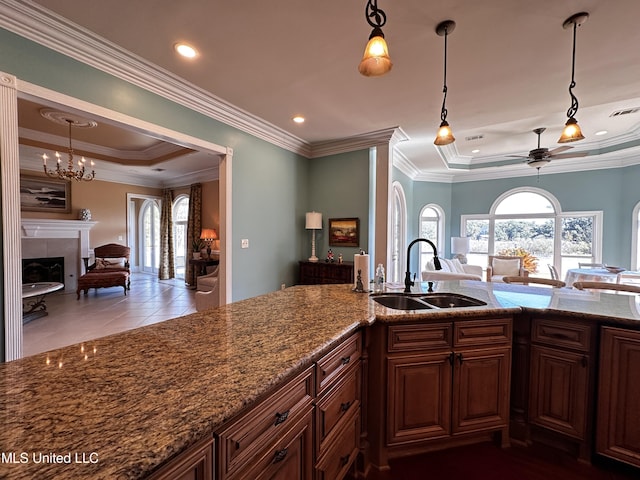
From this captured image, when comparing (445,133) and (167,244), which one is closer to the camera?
(445,133)

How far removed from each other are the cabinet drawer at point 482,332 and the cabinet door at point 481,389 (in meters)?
0.05

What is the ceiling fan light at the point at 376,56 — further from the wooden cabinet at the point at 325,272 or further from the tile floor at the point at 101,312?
the tile floor at the point at 101,312

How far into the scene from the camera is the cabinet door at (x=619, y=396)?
1564mm

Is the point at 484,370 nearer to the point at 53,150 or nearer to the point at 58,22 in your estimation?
the point at 58,22

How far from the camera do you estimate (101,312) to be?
15.2 feet

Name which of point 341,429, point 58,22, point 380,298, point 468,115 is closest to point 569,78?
point 468,115

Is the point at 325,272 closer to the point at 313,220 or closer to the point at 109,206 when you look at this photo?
the point at 313,220

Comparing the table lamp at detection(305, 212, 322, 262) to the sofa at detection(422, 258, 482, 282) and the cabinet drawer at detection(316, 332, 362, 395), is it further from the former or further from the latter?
the cabinet drawer at detection(316, 332, 362, 395)

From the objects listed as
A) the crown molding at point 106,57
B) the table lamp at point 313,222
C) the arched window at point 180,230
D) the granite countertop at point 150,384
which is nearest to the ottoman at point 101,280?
the arched window at point 180,230

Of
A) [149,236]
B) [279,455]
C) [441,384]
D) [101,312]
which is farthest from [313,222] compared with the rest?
[149,236]

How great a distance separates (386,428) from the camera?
164cm

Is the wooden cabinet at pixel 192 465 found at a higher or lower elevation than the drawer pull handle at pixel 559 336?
higher

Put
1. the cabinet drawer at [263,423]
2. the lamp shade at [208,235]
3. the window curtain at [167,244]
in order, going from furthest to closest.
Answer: the window curtain at [167,244] → the lamp shade at [208,235] → the cabinet drawer at [263,423]

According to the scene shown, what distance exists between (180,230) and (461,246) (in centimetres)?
753
